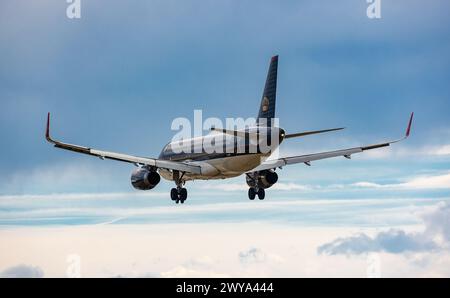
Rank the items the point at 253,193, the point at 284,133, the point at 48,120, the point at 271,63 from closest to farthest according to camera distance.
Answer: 1. the point at 48,120
2. the point at 284,133
3. the point at 271,63
4. the point at 253,193

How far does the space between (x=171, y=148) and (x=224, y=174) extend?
29.5 ft

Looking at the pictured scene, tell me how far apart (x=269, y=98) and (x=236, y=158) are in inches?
210

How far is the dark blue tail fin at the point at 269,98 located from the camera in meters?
72.6

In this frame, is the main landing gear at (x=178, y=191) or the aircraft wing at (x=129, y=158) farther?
the main landing gear at (x=178, y=191)

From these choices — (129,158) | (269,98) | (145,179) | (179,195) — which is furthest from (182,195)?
(269,98)

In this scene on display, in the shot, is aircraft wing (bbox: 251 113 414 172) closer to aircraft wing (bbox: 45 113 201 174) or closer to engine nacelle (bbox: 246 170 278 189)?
engine nacelle (bbox: 246 170 278 189)

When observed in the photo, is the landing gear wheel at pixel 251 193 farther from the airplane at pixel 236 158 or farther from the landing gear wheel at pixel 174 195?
the landing gear wheel at pixel 174 195

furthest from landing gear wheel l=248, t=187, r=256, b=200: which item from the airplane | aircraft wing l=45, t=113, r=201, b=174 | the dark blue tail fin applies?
the dark blue tail fin

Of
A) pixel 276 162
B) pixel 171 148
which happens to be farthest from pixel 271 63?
pixel 171 148

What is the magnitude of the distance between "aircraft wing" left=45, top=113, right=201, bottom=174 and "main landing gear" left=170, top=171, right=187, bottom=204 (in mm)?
1768

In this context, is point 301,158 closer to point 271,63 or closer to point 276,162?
point 276,162

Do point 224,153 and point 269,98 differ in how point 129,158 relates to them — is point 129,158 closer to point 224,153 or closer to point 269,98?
point 224,153

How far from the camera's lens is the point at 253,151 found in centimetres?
7150

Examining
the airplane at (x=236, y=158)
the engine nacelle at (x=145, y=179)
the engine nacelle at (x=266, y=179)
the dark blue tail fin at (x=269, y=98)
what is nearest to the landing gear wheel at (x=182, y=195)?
the airplane at (x=236, y=158)
